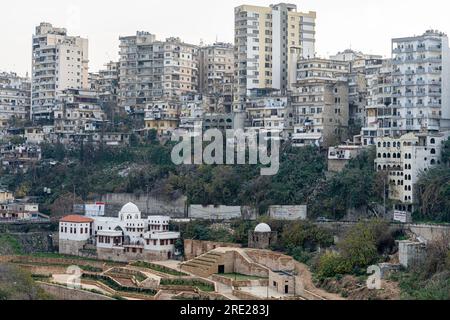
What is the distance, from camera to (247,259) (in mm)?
28531

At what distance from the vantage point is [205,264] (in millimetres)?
28516

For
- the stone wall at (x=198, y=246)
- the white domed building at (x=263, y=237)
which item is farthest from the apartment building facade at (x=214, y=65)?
the white domed building at (x=263, y=237)

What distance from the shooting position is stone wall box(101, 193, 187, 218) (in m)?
A: 33.7

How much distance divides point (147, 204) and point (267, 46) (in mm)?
7921

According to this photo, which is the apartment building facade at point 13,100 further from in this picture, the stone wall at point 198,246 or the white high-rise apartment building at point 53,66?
the stone wall at point 198,246

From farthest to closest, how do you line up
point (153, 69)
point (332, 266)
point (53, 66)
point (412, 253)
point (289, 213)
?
point (53, 66)
point (153, 69)
point (289, 213)
point (332, 266)
point (412, 253)

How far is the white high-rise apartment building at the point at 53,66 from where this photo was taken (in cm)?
4284

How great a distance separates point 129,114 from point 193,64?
3451 mm

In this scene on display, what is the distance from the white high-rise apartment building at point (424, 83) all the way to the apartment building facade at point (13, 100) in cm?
1798

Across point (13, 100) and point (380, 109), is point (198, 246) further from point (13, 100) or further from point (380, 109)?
point (13, 100)

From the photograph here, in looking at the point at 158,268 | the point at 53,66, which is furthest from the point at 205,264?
the point at 53,66

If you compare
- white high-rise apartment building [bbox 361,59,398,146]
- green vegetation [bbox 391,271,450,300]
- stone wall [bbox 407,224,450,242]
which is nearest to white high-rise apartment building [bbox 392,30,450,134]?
white high-rise apartment building [bbox 361,59,398,146]

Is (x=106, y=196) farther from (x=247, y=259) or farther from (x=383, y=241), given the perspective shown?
(x=383, y=241)
